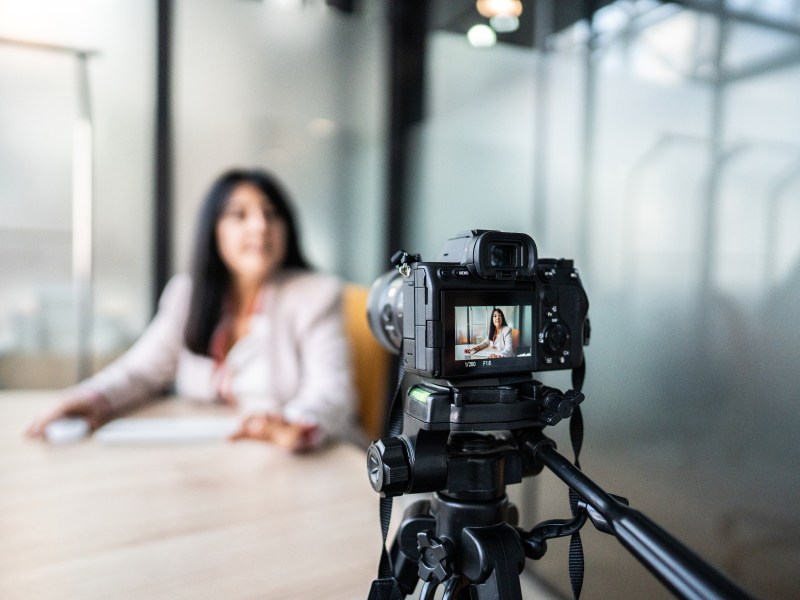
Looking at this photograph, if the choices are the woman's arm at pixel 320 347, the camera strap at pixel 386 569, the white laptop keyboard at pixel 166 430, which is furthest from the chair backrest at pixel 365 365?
the camera strap at pixel 386 569

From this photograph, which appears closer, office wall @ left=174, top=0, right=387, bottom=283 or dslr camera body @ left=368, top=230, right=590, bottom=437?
dslr camera body @ left=368, top=230, right=590, bottom=437

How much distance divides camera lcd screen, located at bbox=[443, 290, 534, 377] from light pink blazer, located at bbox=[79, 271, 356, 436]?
125cm

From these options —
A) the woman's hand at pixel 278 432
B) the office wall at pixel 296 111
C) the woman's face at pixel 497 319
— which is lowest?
the woman's hand at pixel 278 432

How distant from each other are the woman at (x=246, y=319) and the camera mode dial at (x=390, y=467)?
126cm

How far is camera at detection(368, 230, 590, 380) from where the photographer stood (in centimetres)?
62

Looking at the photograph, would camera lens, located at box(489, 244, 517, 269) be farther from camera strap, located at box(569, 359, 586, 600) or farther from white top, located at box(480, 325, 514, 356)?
camera strap, located at box(569, 359, 586, 600)

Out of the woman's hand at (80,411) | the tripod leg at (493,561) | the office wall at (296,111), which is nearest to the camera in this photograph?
the tripod leg at (493,561)

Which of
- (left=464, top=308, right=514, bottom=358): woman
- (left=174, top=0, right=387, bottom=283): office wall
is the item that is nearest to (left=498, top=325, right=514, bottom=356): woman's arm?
(left=464, top=308, right=514, bottom=358): woman

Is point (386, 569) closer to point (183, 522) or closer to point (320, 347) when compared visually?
point (183, 522)

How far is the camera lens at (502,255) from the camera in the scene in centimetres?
64

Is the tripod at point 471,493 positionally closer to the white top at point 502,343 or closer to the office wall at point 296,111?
the white top at point 502,343

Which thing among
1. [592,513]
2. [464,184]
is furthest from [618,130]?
[592,513]

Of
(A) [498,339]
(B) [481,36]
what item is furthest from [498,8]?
(A) [498,339]

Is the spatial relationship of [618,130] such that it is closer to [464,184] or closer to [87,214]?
[464,184]
